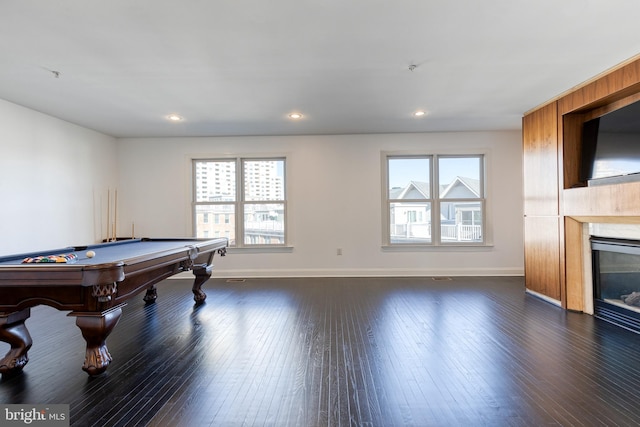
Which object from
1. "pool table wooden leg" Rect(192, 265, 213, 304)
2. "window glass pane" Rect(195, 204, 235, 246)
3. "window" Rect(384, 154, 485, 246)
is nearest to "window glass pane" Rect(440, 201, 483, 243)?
"window" Rect(384, 154, 485, 246)

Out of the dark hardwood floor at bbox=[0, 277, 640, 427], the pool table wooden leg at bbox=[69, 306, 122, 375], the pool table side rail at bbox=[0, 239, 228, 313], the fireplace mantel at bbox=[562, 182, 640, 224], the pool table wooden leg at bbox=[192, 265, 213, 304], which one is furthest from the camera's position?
the pool table wooden leg at bbox=[192, 265, 213, 304]

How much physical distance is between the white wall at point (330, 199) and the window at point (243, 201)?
19 centimetres

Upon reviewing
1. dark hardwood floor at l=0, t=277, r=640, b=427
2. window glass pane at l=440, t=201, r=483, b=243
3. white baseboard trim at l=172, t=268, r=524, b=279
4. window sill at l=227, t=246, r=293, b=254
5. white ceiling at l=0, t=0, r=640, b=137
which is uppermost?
white ceiling at l=0, t=0, r=640, b=137

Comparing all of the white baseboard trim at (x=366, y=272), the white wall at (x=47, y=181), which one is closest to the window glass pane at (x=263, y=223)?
the white baseboard trim at (x=366, y=272)

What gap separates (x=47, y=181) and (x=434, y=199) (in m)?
Answer: 5.98

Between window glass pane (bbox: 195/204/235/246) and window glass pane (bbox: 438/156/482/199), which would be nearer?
window glass pane (bbox: 438/156/482/199)

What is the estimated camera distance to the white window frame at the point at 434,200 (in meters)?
5.61

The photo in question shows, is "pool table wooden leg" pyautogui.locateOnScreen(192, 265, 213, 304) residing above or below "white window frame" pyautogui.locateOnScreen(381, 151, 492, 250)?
below

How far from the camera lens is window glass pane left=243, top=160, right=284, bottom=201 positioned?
5816 millimetres

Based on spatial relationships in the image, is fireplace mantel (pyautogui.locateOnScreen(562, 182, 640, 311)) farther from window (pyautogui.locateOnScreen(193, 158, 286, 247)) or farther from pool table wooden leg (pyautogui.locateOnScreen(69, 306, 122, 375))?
pool table wooden leg (pyautogui.locateOnScreen(69, 306, 122, 375))

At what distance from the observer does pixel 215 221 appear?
5.84 m

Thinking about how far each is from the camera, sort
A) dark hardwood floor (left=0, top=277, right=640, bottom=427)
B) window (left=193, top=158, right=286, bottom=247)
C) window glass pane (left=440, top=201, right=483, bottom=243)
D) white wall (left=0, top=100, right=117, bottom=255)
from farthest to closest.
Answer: window (left=193, top=158, right=286, bottom=247) < window glass pane (left=440, top=201, right=483, bottom=243) < white wall (left=0, top=100, right=117, bottom=255) < dark hardwood floor (left=0, top=277, right=640, bottom=427)

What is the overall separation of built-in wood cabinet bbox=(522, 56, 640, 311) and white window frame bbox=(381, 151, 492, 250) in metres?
1.23

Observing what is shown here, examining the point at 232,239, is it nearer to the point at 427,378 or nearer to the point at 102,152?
the point at 102,152
